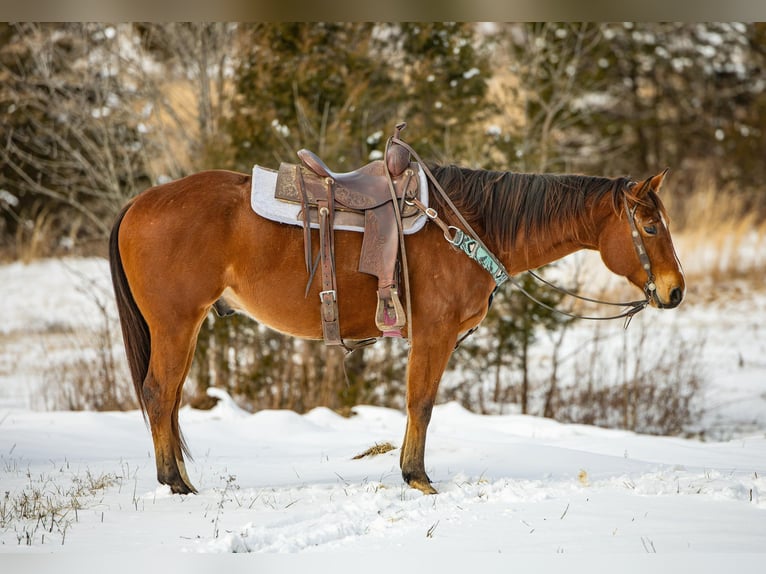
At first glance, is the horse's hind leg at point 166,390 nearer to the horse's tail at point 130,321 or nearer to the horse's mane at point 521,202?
the horse's tail at point 130,321

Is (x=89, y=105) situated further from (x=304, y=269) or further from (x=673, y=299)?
(x=673, y=299)

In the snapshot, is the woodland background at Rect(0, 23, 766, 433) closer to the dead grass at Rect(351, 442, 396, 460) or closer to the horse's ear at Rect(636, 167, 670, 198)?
the dead grass at Rect(351, 442, 396, 460)

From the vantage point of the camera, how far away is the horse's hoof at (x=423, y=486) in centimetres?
427

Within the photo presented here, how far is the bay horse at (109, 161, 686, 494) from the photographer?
4.28 m

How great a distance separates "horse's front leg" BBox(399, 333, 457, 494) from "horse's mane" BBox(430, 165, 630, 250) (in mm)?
653

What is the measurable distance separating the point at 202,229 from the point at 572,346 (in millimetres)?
7267

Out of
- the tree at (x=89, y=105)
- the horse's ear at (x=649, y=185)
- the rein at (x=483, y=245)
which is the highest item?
the tree at (x=89, y=105)

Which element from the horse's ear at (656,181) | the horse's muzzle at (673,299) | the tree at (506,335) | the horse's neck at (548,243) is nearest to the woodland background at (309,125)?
the tree at (506,335)

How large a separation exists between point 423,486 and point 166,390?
1.40m

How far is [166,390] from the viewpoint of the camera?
4.31 m

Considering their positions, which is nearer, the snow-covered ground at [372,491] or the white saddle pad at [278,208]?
the snow-covered ground at [372,491]

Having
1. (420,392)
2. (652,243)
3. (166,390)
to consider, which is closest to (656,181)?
(652,243)

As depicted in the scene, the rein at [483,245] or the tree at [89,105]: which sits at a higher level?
the tree at [89,105]

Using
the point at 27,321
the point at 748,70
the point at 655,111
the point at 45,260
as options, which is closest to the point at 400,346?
the point at 27,321
